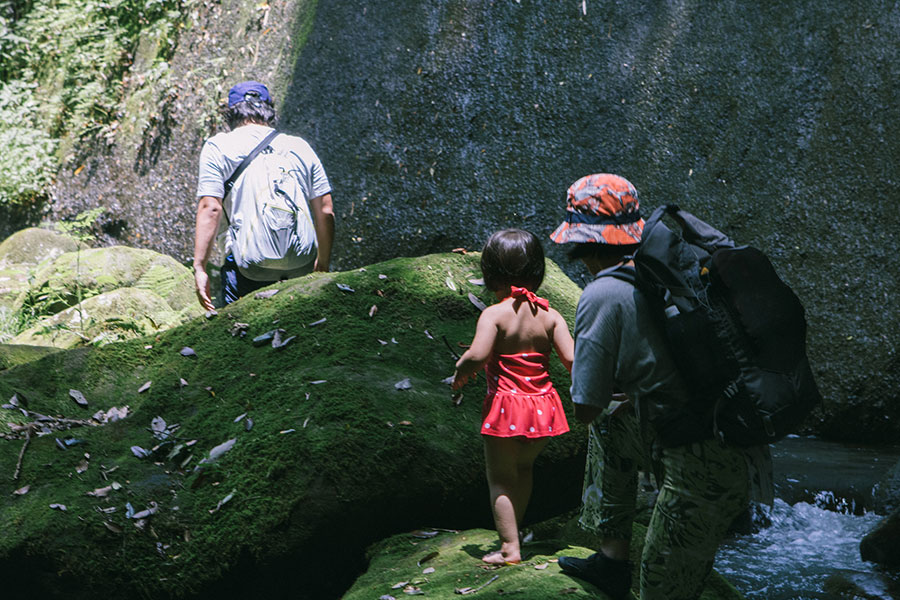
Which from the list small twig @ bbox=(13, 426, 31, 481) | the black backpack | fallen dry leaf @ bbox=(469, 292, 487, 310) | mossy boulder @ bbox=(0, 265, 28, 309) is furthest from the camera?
mossy boulder @ bbox=(0, 265, 28, 309)

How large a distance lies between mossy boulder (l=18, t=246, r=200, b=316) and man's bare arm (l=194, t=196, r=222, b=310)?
10.6 feet

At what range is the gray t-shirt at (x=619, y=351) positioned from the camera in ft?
8.45

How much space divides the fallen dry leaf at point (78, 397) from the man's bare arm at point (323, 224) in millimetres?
1647

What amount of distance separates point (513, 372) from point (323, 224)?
237cm

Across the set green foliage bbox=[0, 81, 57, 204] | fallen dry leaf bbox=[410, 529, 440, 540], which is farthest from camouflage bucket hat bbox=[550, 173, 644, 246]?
green foliage bbox=[0, 81, 57, 204]

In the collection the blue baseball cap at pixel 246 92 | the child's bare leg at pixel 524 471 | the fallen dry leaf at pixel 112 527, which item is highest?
the blue baseball cap at pixel 246 92

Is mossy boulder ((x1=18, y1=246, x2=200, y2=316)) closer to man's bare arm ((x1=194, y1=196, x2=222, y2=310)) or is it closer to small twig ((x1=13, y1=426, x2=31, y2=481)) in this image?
man's bare arm ((x1=194, y1=196, x2=222, y2=310))

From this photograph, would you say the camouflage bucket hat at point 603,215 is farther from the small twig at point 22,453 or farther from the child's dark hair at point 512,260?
the small twig at point 22,453

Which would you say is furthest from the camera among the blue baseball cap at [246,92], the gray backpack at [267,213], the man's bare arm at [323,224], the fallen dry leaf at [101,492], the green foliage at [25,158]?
the green foliage at [25,158]

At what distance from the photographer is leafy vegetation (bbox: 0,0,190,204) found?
11.2 meters

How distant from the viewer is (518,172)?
28.4 feet

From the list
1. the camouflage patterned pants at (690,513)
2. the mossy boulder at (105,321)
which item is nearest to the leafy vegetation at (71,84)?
the mossy boulder at (105,321)

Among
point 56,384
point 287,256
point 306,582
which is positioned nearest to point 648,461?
point 306,582

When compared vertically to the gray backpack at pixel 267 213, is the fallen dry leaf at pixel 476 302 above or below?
below
